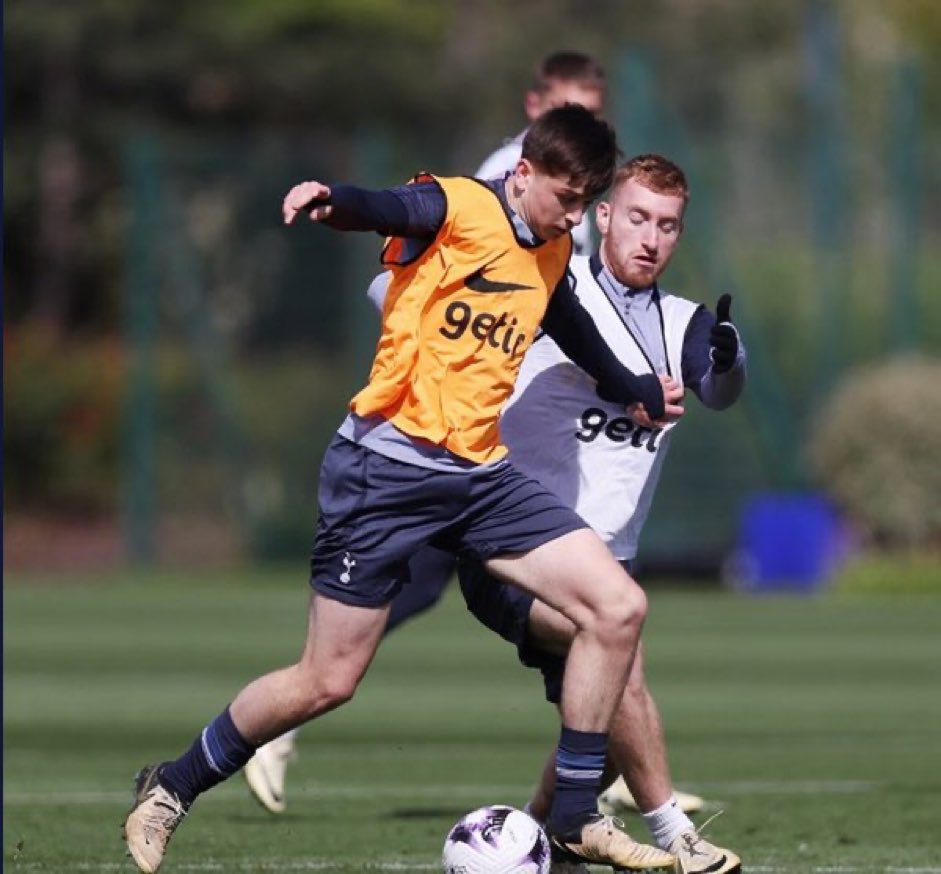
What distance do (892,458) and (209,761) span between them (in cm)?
1733

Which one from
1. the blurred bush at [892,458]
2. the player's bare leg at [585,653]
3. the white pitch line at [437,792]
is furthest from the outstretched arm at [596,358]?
the blurred bush at [892,458]

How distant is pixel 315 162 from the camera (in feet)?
92.2

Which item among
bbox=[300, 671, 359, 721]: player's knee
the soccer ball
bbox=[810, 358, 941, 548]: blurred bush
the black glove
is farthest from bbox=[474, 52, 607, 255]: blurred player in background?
bbox=[810, 358, 941, 548]: blurred bush

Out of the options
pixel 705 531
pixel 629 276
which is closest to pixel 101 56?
pixel 705 531

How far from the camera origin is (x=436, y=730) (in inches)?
502

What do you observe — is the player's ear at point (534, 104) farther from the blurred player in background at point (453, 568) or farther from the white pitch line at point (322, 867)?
the white pitch line at point (322, 867)

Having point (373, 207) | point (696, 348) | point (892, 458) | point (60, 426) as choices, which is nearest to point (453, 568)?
point (696, 348)

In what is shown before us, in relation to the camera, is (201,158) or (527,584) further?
(201,158)

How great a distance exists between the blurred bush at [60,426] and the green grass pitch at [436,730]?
28.5 feet

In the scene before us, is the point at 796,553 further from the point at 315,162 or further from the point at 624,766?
the point at 624,766

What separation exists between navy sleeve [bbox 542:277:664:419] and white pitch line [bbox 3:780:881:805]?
2.52 m

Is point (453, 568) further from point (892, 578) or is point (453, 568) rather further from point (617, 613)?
point (892, 578)

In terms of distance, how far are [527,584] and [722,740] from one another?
5.17m

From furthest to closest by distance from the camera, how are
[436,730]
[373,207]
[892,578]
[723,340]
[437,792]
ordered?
[892,578], [436,730], [437,792], [723,340], [373,207]
